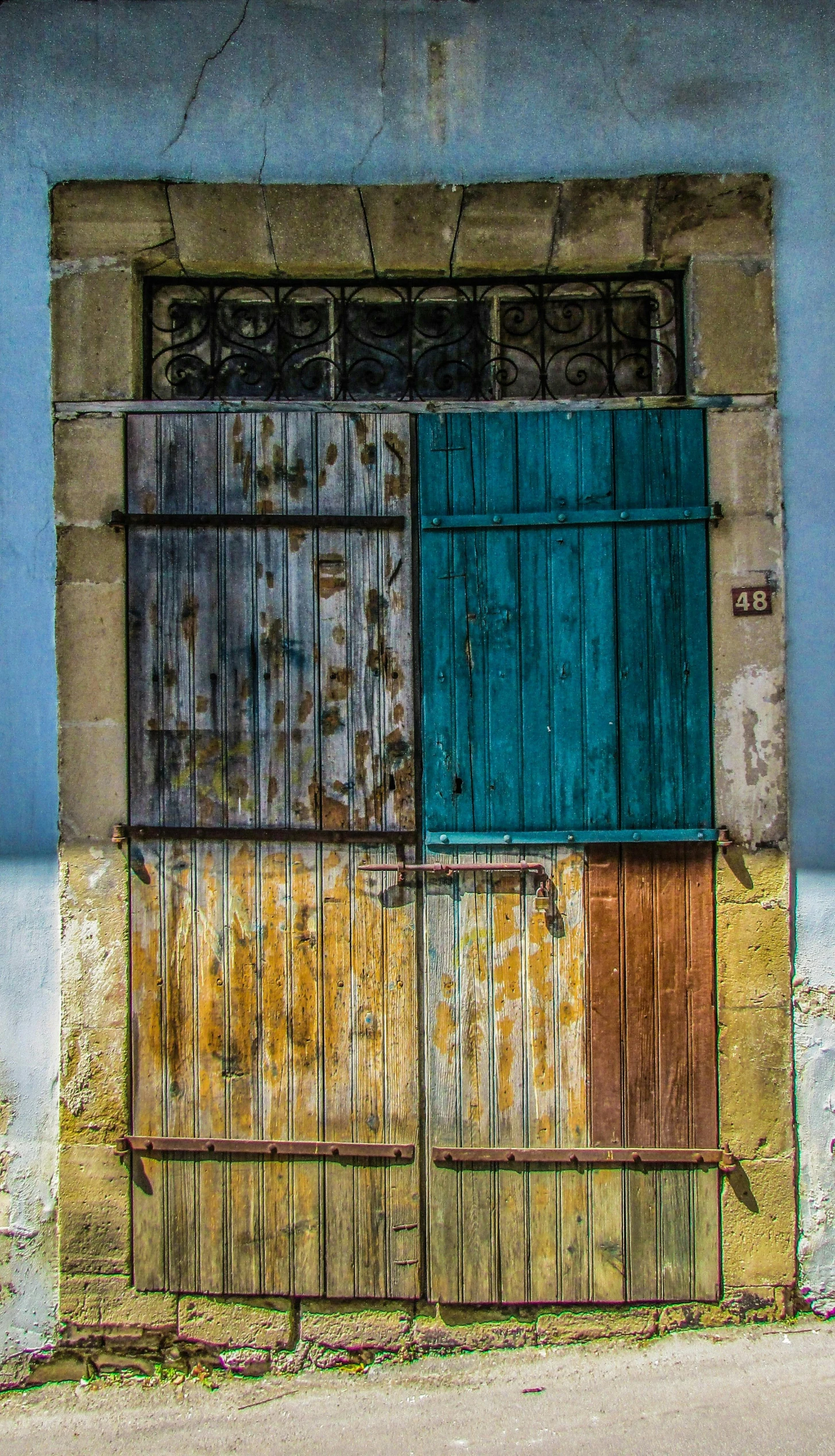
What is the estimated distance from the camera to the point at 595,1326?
9.06ft

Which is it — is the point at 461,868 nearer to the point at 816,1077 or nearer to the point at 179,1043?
the point at 179,1043

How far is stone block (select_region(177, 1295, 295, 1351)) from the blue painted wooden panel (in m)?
1.59

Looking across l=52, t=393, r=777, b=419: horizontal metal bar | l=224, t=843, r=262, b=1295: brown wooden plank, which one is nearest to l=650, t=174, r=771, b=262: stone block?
l=52, t=393, r=777, b=419: horizontal metal bar

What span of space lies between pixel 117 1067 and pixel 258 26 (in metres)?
3.24

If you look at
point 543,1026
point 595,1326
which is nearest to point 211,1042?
point 543,1026

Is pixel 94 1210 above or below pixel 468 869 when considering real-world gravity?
below

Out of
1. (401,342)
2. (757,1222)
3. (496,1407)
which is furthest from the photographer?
(401,342)

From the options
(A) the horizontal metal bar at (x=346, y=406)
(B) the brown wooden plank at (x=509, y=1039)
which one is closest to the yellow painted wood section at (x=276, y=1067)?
(B) the brown wooden plank at (x=509, y=1039)

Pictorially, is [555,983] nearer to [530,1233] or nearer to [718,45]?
[530,1233]

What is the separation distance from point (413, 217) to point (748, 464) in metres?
1.27

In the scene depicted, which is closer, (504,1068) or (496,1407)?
(496,1407)

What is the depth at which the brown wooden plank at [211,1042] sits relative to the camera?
279 cm

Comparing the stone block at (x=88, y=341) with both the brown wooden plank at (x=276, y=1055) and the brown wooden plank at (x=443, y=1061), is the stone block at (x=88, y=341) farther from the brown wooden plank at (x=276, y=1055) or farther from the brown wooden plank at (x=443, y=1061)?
the brown wooden plank at (x=443, y=1061)

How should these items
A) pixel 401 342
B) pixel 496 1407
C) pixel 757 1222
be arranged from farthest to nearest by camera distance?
pixel 401 342 → pixel 757 1222 → pixel 496 1407
